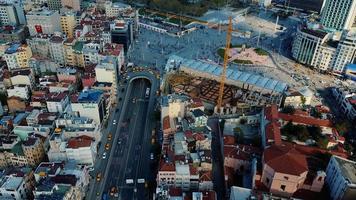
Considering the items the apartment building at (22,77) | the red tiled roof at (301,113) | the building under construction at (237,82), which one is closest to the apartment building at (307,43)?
the building under construction at (237,82)

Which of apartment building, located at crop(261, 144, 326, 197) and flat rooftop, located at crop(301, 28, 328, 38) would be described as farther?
flat rooftop, located at crop(301, 28, 328, 38)

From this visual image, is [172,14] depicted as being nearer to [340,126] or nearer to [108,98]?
[108,98]

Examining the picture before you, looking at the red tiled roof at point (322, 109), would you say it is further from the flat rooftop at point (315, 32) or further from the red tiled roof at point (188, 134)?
the red tiled roof at point (188, 134)

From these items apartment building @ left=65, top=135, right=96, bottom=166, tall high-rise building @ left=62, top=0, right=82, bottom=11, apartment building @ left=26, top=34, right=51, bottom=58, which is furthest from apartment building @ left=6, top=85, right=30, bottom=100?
tall high-rise building @ left=62, top=0, right=82, bottom=11

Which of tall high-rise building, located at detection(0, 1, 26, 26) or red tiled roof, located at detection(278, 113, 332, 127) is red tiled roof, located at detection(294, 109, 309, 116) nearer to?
red tiled roof, located at detection(278, 113, 332, 127)

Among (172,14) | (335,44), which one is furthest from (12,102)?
Answer: (335,44)

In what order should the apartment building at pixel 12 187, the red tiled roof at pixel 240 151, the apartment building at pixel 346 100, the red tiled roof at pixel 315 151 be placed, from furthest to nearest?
the apartment building at pixel 346 100, the red tiled roof at pixel 315 151, the red tiled roof at pixel 240 151, the apartment building at pixel 12 187
